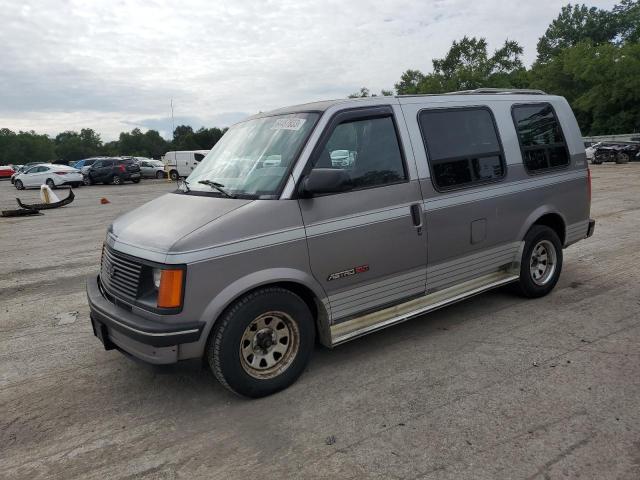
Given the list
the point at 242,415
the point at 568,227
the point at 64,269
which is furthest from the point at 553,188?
the point at 64,269

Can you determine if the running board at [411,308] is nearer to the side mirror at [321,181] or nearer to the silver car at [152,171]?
the side mirror at [321,181]

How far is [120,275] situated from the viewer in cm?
355

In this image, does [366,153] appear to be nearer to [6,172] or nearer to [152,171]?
[152,171]

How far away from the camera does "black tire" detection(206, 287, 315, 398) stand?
3.28 m

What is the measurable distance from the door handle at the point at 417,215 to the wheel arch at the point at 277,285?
1.04 metres

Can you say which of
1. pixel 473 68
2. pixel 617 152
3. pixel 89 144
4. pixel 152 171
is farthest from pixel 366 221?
pixel 89 144

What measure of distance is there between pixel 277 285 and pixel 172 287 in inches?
29.2

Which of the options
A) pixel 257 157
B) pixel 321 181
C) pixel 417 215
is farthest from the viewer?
pixel 417 215

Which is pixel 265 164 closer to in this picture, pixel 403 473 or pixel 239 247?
pixel 239 247

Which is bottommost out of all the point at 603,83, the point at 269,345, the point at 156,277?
the point at 269,345

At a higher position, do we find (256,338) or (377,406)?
(256,338)

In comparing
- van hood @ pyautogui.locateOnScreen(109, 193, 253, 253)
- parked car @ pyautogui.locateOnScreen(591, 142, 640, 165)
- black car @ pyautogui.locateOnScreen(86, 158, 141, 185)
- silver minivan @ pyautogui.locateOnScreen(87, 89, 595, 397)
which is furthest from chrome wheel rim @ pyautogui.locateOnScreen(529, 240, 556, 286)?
black car @ pyautogui.locateOnScreen(86, 158, 141, 185)

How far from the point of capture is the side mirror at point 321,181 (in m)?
3.44

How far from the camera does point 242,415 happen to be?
333 cm
